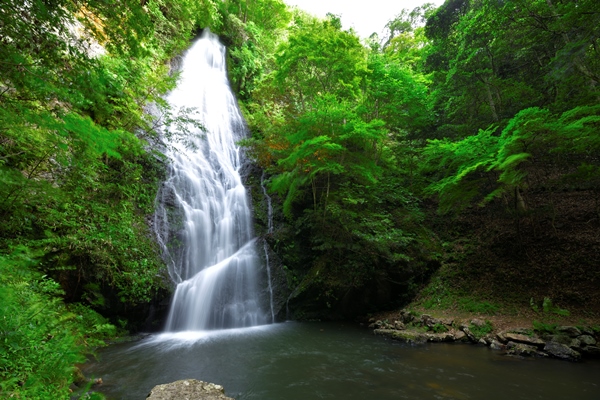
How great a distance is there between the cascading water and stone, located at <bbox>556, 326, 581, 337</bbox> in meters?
7.88

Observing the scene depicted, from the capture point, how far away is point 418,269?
1064cm

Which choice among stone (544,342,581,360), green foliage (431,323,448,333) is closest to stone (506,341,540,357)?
stone (544,342,581,360)

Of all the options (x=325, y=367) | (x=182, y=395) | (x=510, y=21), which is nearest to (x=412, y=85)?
(x=510, y=21)

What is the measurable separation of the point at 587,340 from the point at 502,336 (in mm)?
1532

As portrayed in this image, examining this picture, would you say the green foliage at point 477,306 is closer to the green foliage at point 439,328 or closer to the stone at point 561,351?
the green foliage at point 439,328

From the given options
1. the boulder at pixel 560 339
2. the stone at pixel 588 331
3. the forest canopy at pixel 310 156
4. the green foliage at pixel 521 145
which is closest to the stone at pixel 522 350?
the boulder at pixel 560 339

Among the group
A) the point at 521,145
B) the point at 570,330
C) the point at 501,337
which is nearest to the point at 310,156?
the point at 521,145

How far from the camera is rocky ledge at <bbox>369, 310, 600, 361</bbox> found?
240 inches

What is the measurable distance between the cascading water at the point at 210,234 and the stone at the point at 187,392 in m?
4.63

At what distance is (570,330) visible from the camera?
6566 mm

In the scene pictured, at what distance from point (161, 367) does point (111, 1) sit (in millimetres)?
5994

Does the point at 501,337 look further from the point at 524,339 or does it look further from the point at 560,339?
the point at 560,339

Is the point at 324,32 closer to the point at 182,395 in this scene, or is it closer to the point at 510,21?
the point at 510,21

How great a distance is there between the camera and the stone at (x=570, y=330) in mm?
6467
